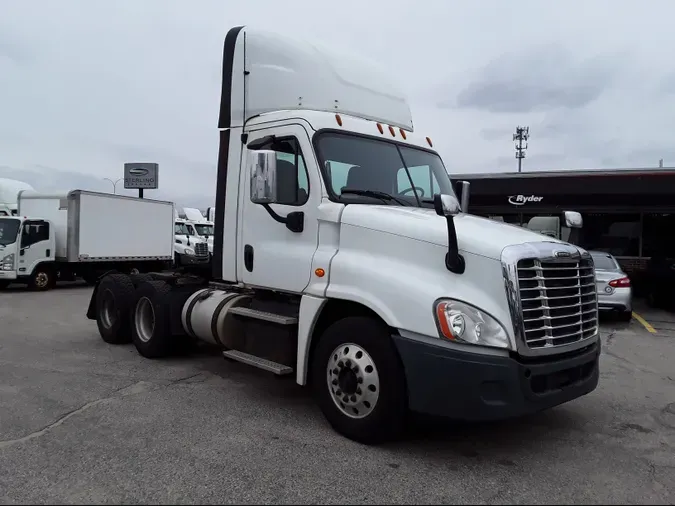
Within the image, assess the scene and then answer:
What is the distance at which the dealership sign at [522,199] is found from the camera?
17297 millimetres

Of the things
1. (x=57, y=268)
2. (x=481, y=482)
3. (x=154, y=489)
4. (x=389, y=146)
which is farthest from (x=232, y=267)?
(x=57, y=268)

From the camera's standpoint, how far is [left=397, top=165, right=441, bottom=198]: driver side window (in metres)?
5.40

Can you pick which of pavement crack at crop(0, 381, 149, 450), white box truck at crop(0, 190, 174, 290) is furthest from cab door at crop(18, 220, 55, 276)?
pavement crack at crop(0, 381, 149, 450)

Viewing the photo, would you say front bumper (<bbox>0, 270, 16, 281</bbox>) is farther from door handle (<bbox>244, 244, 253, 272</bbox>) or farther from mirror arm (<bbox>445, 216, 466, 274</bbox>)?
mirror arm (<bbox>445, 216, 466, 274</bbox>)

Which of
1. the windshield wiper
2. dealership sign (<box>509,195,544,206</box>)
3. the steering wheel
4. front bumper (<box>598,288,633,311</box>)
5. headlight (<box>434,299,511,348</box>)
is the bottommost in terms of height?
front bumper (<box>598,288,633,311</box>)

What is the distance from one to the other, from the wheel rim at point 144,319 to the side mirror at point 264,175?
3303 mm

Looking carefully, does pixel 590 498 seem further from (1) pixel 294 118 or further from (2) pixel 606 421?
(1) pixel 294 118

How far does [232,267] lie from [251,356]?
1.02 m

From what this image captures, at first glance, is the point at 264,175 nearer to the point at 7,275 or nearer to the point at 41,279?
the point at 7,275

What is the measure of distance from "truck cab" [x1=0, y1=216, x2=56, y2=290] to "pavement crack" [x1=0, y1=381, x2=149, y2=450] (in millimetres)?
12433

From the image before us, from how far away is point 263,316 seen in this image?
5379 millimetres

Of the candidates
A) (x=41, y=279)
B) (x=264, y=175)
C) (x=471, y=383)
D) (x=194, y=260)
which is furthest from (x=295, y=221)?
(x=41, y=279)

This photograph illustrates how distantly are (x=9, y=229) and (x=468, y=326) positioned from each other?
16.4 metres

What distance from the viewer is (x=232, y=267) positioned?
601cm
